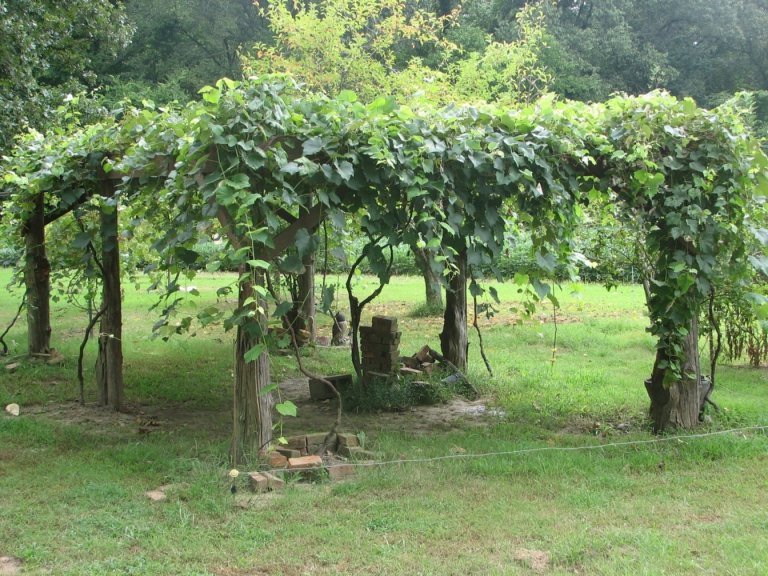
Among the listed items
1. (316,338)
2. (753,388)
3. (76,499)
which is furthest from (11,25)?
(753,388)

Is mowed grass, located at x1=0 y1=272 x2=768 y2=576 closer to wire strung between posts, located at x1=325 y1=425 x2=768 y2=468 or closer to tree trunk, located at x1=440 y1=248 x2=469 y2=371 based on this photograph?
wire strung between posts, located at x1=325 y1=425 x2=768 y2=468

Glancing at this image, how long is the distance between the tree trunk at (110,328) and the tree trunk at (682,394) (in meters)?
4.97

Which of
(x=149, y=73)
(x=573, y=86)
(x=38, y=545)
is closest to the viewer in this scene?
(x=38, y=545)

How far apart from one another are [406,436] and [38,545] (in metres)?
3.25

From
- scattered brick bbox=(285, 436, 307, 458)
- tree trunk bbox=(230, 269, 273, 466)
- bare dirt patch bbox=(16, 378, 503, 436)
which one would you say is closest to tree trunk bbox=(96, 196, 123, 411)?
bare dirt patch bbox=(16, 378, 503, 436)

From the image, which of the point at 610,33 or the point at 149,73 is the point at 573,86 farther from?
the point at 149,73

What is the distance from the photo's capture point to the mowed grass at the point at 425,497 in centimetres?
383

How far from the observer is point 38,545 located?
13.1 ft

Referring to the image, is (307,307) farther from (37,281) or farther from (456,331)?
(37,281)

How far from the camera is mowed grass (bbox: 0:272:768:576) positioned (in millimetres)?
3830

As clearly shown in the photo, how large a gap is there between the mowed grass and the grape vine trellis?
70 cm

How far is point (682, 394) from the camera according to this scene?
625 centimetres

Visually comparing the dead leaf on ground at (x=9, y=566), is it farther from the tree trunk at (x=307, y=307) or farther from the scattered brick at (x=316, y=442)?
the tree trunk at (x=307, y=307)

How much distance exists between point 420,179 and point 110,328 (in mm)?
3671
